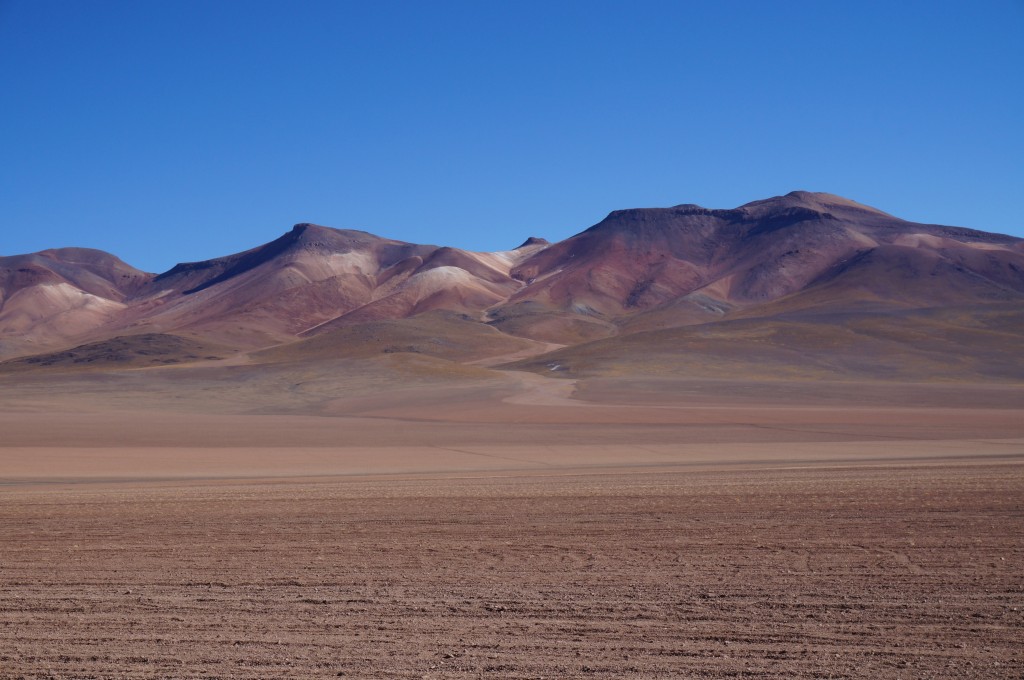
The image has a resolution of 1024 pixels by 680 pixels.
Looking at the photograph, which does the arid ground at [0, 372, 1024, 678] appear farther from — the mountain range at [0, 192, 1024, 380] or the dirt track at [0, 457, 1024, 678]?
the mountain range at [0, 192, 1024, 380]

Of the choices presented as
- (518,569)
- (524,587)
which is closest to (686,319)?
(518,569)

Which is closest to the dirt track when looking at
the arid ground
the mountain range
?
the arid ground

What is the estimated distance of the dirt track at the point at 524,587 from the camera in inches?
285

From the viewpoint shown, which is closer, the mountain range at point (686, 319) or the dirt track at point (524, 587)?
the dirt track at point (524, 587)

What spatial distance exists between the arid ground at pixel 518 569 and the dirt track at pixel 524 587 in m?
0.03

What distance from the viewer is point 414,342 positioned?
4867 inches

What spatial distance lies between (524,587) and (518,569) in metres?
0.93

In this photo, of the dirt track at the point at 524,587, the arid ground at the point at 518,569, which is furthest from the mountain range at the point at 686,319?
the dirt track at the point at 524,587

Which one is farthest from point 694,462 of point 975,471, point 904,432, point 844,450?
point 904,432

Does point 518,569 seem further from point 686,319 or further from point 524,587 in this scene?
point 686,319

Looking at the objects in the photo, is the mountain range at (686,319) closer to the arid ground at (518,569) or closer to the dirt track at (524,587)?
the arid ground at (518,569)

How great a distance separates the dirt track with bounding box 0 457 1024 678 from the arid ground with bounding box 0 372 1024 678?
34mm

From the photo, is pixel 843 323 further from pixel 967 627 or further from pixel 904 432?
pixel 967 627

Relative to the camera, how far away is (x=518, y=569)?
10523 mm
